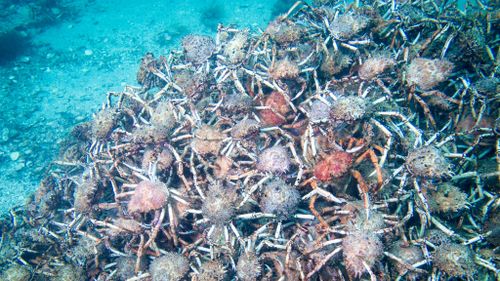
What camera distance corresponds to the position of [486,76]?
451cm

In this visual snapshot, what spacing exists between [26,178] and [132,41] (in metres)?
9.64

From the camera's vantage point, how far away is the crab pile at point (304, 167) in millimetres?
3332

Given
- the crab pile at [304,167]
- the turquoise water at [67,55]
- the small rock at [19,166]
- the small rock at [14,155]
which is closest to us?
the crab pile at [304,167]

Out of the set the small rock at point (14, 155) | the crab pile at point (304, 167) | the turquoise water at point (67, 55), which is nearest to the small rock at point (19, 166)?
the turquoise water at point (67, 55)

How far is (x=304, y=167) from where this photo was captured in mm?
3635

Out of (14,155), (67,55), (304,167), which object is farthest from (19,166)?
(304,167)

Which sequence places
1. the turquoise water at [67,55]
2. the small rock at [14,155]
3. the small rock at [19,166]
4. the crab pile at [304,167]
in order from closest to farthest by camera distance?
1. the crab pile at [304,167]
2. the small rock at [19,166]
3. the small rock at [14,155]
4. the turquoise water at [67,55]

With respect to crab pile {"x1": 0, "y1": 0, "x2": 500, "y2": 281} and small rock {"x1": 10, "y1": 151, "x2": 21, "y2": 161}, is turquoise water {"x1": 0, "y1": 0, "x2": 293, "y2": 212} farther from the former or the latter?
crab pile {"x1": 0, "y1": 0, "x2": 500, "y2": 281}

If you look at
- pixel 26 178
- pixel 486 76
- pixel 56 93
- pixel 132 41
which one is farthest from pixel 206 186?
pixel 132 41

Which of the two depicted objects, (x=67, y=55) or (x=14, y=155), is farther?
(x=67, y=55)

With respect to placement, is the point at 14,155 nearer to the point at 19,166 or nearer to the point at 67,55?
the point at 19,166

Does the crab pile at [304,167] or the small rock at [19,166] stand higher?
the crab pile at [304,167]

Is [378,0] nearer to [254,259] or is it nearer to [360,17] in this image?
[360,17]

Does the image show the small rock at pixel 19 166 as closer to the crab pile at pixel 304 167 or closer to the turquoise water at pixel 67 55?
the turquoise water at pixel 67 55
